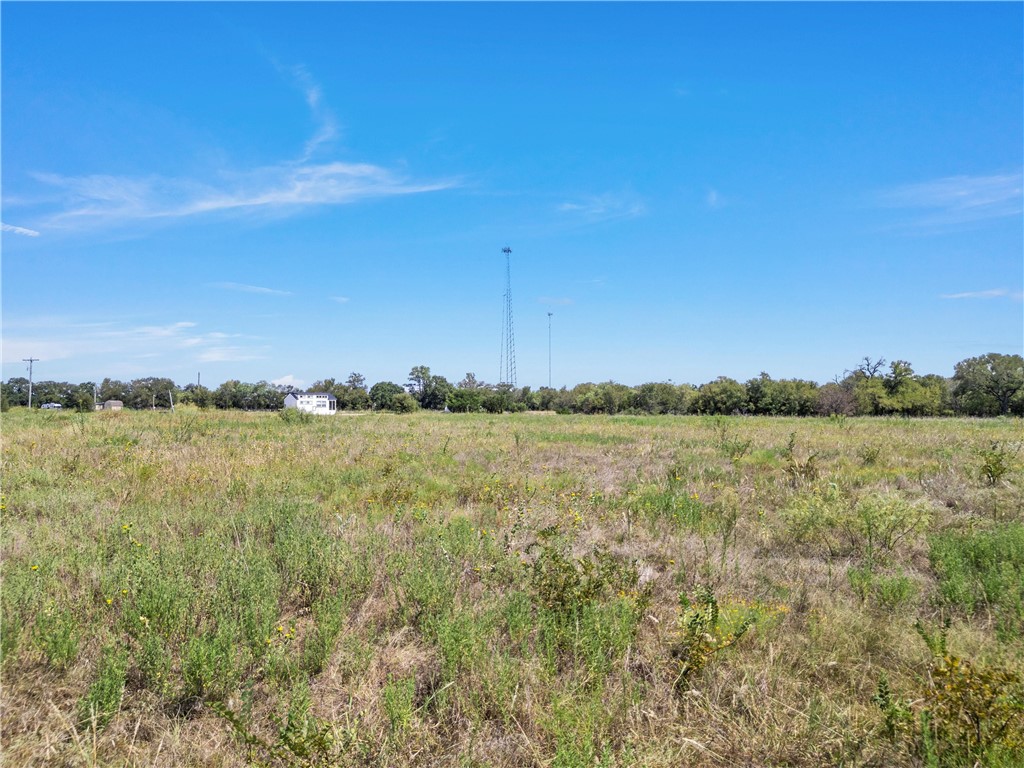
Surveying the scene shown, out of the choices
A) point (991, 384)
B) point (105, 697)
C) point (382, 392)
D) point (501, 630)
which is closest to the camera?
point (105, 697)

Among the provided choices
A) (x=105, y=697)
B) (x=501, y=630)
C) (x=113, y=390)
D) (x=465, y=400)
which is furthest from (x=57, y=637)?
(x=113, y=390)

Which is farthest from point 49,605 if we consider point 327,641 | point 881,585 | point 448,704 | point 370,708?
point 881,585

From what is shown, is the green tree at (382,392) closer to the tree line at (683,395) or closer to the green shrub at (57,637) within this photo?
the tree line at (683,395)

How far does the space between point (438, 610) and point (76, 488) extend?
24.0 ft

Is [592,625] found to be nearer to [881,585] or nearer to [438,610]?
[438,610]

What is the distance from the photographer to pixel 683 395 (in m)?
97.6

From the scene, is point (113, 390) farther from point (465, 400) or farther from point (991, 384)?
point (991, 384)

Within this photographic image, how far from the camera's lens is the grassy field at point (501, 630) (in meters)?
3.15

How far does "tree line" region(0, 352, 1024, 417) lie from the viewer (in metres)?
67.9

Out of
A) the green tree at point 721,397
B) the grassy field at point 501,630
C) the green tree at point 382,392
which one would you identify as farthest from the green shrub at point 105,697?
the green tree at point 382,392

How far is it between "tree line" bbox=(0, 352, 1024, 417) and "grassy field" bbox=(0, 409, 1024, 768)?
124ft

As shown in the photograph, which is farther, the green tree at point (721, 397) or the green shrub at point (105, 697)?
the green tree at point (721, 397)

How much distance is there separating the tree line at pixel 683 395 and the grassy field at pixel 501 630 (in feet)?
124

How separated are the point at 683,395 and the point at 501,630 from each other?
98.5 meters
